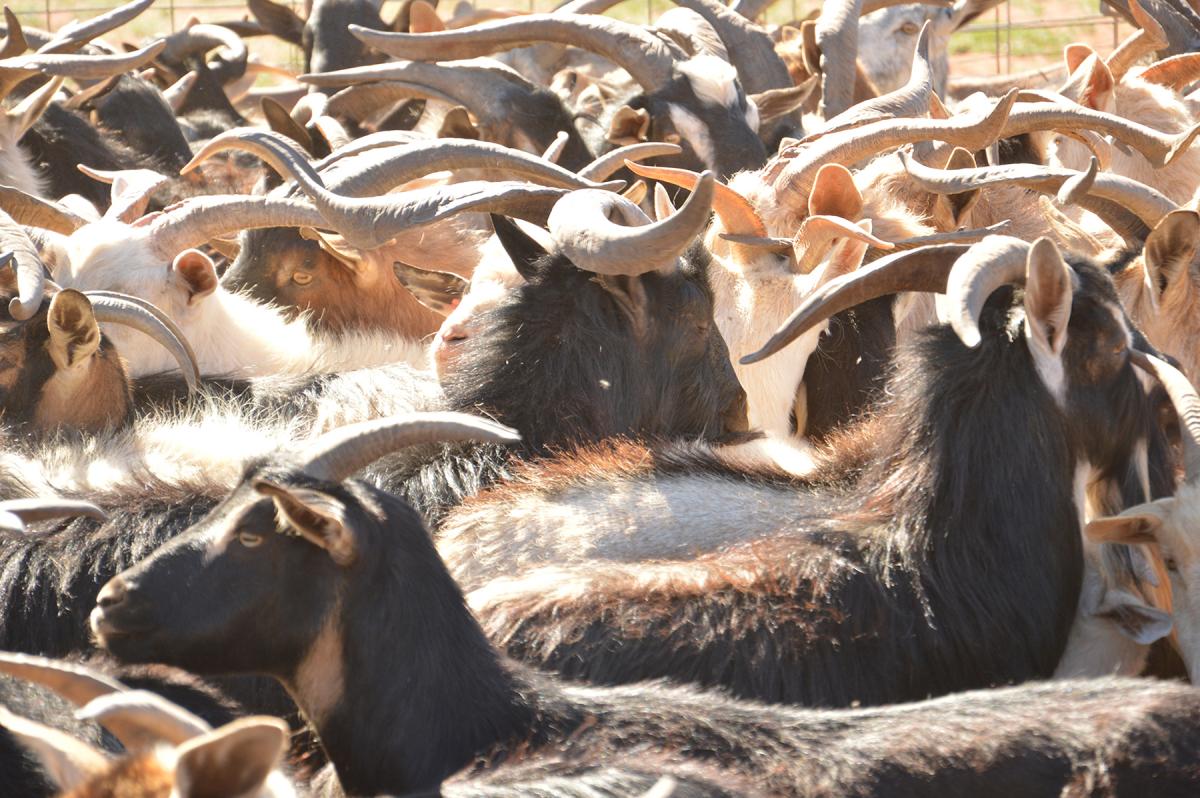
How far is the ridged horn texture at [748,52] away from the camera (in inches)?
352

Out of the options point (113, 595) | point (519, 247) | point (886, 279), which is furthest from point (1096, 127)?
point (113, 595)

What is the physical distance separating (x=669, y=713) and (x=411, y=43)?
540 centimetres

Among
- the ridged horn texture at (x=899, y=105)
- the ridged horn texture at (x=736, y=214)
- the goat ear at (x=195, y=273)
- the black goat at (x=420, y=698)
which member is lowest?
the black goat at (x=420, y=698)

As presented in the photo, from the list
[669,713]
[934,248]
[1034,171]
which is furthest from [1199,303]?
[669,713]

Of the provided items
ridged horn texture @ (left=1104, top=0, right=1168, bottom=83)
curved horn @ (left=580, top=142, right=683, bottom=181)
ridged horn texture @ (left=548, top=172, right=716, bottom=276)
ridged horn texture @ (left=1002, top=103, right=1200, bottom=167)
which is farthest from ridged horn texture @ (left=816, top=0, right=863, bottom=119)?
ridged horn texture @ (left=548, top=172, right=716, bottom=276)

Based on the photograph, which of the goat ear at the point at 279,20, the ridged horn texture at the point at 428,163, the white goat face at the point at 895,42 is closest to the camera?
the ridged horn texture at the point at 428,163

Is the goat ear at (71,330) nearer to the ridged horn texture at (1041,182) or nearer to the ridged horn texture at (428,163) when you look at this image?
the ridged horn texture at (428,163)

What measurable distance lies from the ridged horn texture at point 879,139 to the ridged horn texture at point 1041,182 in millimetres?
235

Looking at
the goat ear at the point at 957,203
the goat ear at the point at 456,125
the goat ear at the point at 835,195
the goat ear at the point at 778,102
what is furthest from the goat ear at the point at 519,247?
the goat ear at the point at 778,102

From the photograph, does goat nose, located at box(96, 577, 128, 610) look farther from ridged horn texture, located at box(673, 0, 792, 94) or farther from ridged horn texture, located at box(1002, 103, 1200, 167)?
ridged horn texture, located at box(673, 0, 792, 94)

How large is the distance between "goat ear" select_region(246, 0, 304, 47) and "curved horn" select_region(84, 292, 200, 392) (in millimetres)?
6473

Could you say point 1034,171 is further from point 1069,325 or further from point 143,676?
point 143,676

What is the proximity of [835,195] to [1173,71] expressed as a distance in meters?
3.11

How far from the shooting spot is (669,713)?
3268 mm
